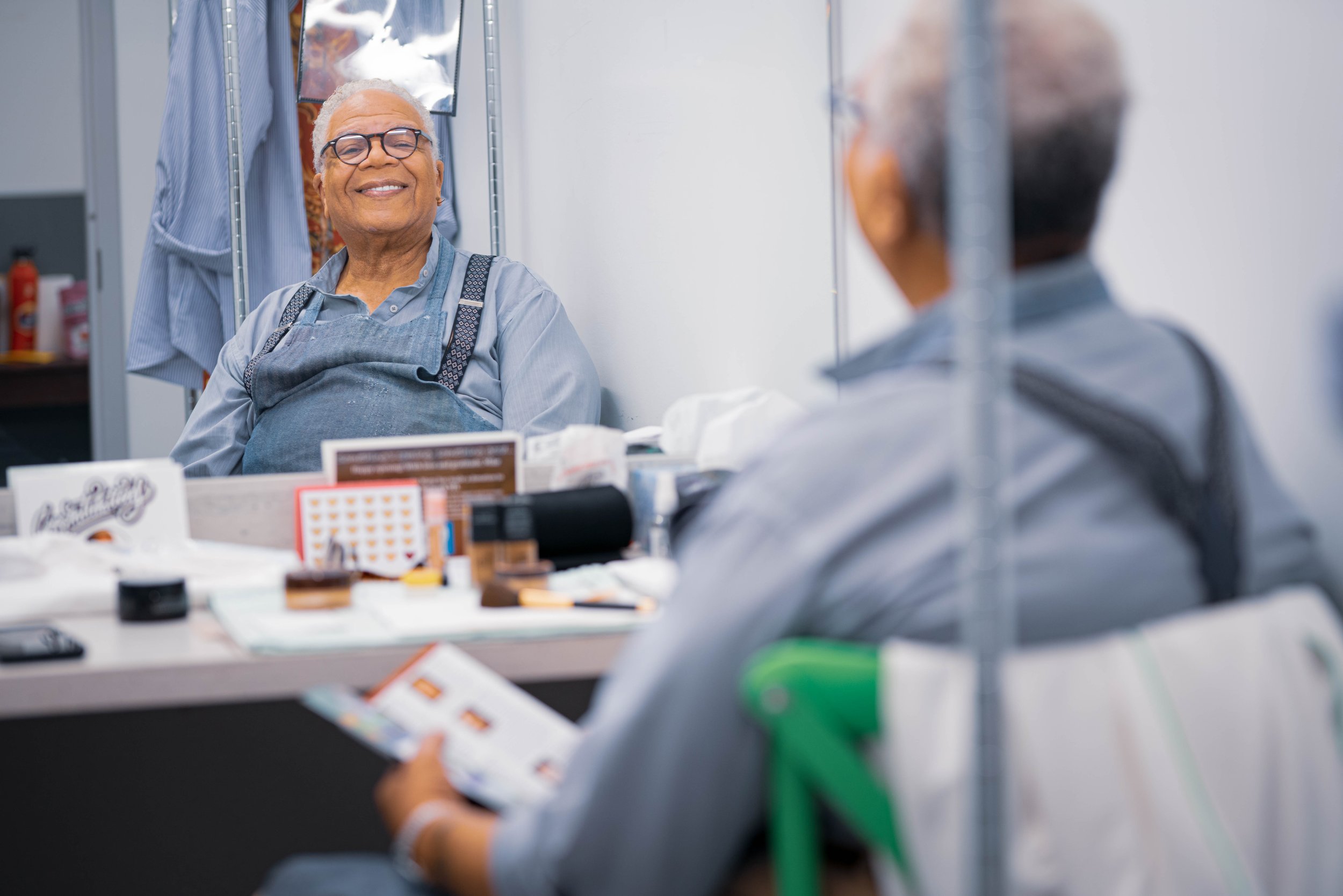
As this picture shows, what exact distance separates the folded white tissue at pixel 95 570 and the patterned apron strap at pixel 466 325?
1.91 feet

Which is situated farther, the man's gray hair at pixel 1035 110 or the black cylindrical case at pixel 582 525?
the black cylindrical case at pixel 582 525

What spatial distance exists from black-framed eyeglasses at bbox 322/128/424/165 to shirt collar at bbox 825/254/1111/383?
151 cm

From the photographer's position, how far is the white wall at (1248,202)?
90 centimetres

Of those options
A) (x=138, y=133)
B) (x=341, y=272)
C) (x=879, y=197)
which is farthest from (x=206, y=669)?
(x=138, y=133)

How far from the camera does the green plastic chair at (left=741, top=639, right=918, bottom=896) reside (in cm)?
60

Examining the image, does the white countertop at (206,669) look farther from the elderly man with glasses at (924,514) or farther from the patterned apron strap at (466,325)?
the patterned apron strap at (466,325)

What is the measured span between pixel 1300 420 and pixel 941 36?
18.1 inches

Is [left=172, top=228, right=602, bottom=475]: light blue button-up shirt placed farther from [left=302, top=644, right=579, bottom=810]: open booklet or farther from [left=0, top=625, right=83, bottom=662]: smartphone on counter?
[left=302, top=644, right=579, bottom=810]: open booklet

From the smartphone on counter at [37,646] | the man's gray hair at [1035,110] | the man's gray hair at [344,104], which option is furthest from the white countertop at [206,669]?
the man's gray hair at [344,104]

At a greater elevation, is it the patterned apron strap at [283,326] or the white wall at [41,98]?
the white wall at [41,98]

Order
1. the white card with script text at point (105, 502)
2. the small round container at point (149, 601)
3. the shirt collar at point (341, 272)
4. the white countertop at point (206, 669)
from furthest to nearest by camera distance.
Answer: the shirt collar at point (341, 272) < the white card with script text at point (105, 502) < the small round container at point (149, 601) < the white countertop at point (206, 669)

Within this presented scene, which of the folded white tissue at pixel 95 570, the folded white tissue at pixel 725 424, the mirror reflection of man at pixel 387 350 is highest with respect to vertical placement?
the mirror reflection of man at pixel 387 350

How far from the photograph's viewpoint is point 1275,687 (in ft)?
2.11

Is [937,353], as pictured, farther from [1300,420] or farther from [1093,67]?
[1300,420]
